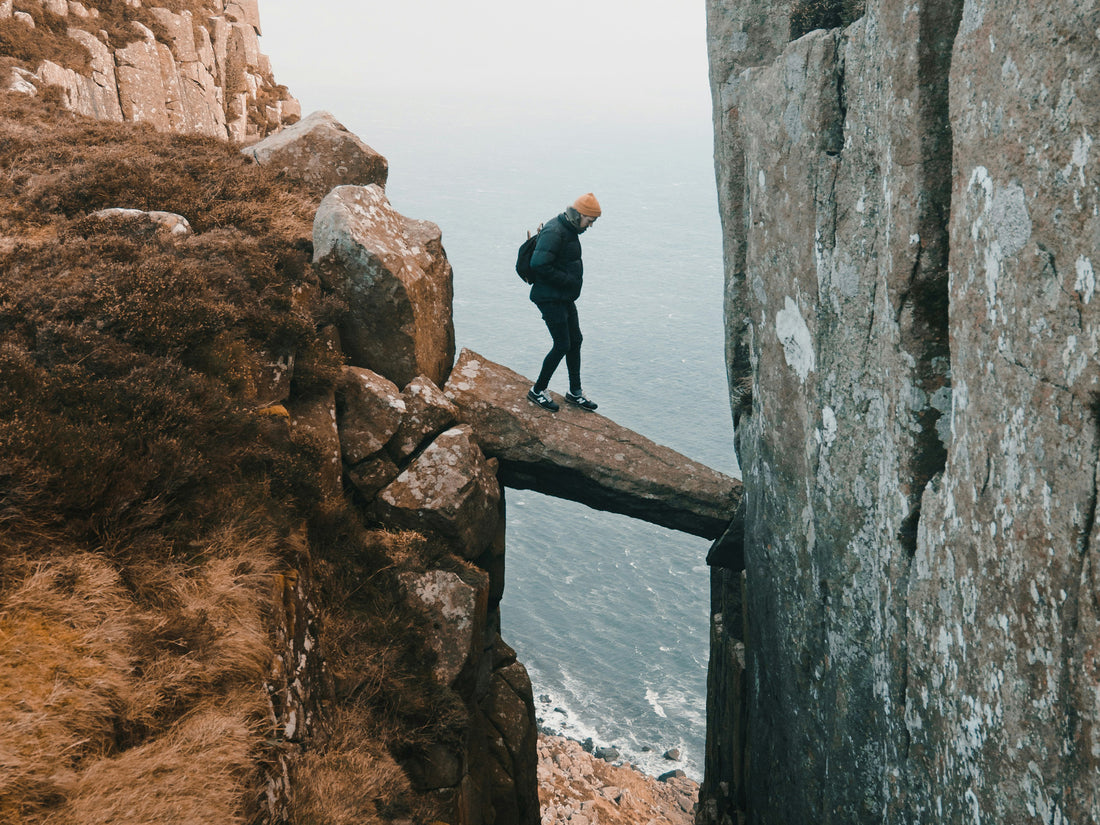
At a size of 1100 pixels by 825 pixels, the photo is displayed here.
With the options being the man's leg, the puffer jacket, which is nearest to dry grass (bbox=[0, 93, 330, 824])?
the puffer jacket

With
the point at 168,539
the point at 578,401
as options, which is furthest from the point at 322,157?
the point at 168,539

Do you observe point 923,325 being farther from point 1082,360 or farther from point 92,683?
point 92,683

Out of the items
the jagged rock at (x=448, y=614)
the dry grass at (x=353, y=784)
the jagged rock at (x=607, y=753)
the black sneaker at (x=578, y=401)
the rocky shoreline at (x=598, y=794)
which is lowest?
the jagged rock at (x=607, y=753)

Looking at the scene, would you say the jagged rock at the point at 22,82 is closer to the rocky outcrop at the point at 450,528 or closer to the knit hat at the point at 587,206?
the rocky outcrop at the point at 450,528

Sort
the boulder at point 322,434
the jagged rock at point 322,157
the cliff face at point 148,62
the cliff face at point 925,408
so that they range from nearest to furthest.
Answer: the cliff face at point 925,408, the boulder at point 322,434, the jagged rock at point 322,157, the cliff face at point 148,62

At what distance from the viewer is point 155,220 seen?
1084 cm

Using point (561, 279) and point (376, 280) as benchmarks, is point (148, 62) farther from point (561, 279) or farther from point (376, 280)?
point (561, 279)

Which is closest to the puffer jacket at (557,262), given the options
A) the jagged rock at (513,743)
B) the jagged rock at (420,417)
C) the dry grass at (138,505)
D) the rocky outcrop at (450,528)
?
the jagged rock at (420,417)

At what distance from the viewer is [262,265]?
10.5m

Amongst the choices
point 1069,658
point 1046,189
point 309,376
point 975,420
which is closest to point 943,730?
point 1069,658

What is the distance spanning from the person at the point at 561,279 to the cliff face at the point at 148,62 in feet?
42.5

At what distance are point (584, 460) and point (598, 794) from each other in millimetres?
15832

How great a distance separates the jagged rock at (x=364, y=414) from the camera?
10.6 m

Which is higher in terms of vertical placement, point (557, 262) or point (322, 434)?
point (557, 262)
